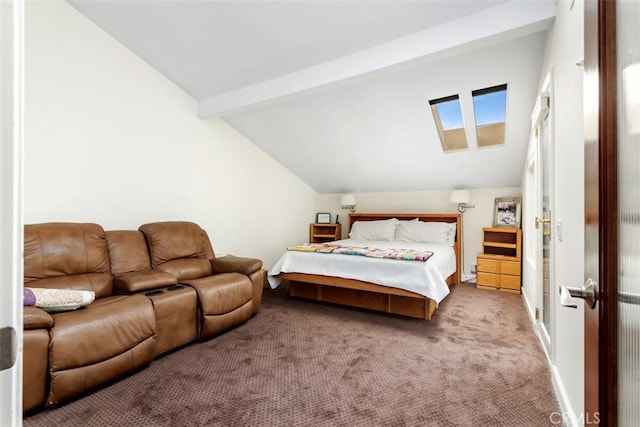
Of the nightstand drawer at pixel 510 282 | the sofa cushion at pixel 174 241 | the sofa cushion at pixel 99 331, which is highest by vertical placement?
the sofa cushion at pixel 174 241

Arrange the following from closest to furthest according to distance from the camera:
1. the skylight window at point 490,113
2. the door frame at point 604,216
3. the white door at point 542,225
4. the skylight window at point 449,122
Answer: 1. the door frame at point 604,216
2. the white door at point 542,225
3. the skylight window at point 490,113
4. the skylight window at point 449,122

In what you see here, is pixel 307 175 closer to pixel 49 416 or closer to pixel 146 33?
pixel 146 33

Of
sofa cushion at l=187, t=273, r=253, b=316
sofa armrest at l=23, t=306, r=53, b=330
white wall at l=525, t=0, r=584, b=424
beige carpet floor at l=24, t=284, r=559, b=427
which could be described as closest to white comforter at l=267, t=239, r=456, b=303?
beige carpet floor at l=24, t=284, r=559, b=427

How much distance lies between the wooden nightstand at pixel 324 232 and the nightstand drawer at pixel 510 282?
2.65 m

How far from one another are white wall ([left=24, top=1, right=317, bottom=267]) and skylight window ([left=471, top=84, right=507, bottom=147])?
121 inches

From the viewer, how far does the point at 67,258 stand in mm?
2260

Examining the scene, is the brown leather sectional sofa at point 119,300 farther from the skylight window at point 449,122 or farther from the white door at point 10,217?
the skylight window at point 449,122

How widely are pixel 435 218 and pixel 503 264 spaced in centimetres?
122

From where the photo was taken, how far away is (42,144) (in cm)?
250

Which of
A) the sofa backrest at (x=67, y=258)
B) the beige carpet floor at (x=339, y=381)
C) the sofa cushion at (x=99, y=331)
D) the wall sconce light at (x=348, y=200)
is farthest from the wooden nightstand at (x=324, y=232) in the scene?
the sofa cushion at (x=99, y=331)

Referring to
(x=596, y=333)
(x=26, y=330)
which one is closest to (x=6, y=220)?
(x=596, y=333)

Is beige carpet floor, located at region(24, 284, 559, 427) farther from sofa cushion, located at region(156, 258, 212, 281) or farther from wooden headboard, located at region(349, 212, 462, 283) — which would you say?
wooden headboard, located at region(349, 212, 462, 283)

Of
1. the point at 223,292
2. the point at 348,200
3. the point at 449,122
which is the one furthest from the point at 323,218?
the point at 223,292

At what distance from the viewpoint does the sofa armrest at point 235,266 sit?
3.03 metres
